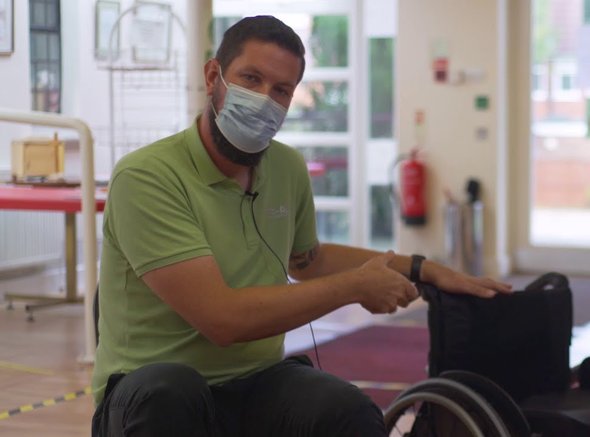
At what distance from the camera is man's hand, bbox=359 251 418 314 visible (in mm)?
2025

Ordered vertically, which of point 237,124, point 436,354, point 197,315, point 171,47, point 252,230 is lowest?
Result: point 436,354

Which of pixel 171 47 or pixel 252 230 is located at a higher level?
pixel 171 47

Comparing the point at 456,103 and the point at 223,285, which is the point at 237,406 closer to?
the point at 223,285

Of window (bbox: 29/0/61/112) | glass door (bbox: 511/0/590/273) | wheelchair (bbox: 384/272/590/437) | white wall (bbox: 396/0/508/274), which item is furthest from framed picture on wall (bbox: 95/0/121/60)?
wheelchair (bbox: 384/272/590/437)

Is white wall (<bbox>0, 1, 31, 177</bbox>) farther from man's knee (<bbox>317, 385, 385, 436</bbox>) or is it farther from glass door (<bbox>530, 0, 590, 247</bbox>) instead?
glass door (<bbox>530, 0, 590, 247</bbox>)

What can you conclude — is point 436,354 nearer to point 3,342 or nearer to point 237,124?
point 237,124

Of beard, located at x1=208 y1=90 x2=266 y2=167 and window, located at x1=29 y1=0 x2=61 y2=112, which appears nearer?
beard, located at x1=208 y1=90 x2=266 y2=167

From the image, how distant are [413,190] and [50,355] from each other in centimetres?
319

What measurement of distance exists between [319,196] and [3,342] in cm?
349

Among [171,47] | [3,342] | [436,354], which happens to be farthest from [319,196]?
[436,354]

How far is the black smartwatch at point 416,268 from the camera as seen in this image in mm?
2375

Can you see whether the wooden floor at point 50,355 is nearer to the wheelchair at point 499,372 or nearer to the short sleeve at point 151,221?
the wheelchair at point 499,372

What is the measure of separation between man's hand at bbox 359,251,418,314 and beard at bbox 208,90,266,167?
33cm

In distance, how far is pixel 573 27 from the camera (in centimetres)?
729
